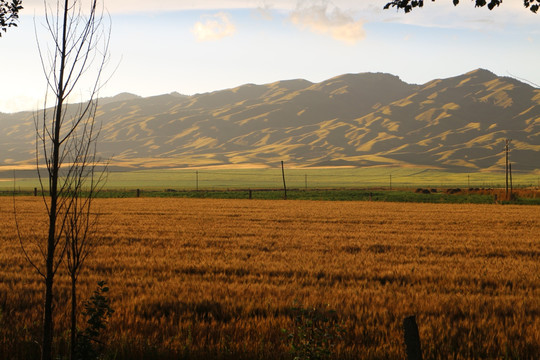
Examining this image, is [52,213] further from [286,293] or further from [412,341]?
[286,293]

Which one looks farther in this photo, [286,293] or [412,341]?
[286,293]

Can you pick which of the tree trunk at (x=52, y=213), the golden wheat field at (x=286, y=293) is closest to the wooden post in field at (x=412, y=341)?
the golden wheat field at (x=286, y=293)

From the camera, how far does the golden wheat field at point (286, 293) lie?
7.13 metres

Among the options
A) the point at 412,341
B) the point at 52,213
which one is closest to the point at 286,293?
the point at 412,341

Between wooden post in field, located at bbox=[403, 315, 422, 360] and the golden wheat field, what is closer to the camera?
wooden post in field, located at bbox=[403, 315, 422, 360]

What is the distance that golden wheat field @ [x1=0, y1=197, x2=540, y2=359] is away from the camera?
7.13 meters

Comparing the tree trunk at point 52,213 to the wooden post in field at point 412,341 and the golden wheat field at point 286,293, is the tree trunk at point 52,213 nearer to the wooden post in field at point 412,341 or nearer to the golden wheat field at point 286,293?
the golden wheat field at point 286,293

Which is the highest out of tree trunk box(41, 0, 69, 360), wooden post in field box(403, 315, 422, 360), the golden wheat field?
tree trunk box(41, 0, 69, 360)

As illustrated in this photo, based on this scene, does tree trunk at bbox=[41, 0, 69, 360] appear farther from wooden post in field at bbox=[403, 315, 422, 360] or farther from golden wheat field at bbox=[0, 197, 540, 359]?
wooden post in field at bbox=[403, 315, 422, 360]

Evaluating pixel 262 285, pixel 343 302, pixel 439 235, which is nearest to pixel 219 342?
pixel 343 302

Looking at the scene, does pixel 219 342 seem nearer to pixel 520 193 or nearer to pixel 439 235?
pixel 439 235

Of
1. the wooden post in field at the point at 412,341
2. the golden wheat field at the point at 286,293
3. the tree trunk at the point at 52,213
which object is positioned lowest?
the golden wheat field at the point at 286,293

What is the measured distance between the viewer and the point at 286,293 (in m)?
10.5

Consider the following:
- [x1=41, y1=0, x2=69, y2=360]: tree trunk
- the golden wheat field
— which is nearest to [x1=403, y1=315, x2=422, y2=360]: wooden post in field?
the golden wheat field
